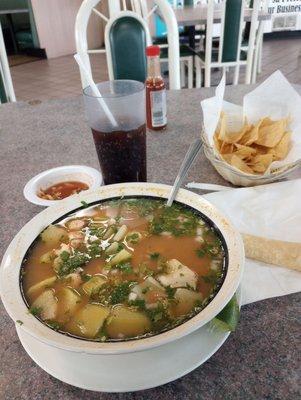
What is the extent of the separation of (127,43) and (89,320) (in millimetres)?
1735

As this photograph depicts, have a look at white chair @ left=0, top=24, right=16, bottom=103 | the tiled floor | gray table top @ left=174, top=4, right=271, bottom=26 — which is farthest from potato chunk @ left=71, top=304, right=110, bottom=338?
the tiled floor

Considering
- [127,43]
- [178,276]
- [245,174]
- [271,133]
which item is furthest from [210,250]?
[127,43]

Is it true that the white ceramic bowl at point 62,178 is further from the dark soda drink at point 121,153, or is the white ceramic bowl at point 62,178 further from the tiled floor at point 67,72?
the tiled floor at point 67,72

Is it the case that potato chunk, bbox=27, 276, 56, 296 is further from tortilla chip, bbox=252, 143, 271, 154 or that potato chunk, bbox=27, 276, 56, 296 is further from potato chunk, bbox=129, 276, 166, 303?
tortilla chip, bbox=252, 143, 271, 154

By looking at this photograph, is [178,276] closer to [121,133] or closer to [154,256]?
[154,256]

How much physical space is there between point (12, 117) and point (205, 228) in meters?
1.20

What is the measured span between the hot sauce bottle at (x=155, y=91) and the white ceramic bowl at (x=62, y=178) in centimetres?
37

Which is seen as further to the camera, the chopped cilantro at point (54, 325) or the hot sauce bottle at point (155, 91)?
the hot sauce bottle at point (155, 91)

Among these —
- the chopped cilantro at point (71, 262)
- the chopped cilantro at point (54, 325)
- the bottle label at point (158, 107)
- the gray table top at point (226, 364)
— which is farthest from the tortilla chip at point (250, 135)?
the chopped cilantro at point (54, 325)

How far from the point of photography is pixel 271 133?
101 centimetres

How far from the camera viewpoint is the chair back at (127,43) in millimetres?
1895

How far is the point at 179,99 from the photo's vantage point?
161 cm

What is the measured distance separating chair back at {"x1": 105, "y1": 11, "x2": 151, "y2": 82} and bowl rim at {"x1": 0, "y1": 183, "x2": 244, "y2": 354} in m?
1.39

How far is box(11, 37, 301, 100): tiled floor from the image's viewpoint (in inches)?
206
